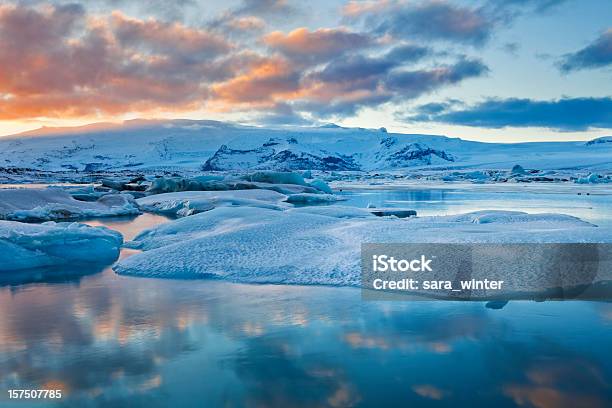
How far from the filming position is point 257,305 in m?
5.33

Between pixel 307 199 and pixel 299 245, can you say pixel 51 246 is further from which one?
pixel 307 199

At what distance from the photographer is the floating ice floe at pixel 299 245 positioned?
6.55 meters

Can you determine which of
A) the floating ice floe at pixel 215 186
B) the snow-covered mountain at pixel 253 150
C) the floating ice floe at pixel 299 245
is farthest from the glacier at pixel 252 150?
the floating ice floe at pixel 299 245

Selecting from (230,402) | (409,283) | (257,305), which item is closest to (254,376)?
(230,402)

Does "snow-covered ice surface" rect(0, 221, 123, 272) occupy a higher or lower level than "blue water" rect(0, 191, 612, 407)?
higher

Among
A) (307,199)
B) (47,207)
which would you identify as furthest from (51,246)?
(307,199)

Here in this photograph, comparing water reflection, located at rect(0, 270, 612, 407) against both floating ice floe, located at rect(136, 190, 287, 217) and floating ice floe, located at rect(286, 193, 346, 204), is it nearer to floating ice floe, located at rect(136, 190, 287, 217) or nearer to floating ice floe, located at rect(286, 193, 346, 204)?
floating ice floe, located at rect(136, 190, 287, 217)

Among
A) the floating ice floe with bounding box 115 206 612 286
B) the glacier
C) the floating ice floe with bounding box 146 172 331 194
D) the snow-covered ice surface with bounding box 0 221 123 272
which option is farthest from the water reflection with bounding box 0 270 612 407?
the glacier

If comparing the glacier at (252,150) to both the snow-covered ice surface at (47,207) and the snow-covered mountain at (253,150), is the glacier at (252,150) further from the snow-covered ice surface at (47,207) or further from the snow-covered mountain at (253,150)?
→ the snow-covered ice surface at (47,207)

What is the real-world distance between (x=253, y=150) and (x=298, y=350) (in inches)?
4341

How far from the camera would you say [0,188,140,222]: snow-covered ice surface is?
49.0ft

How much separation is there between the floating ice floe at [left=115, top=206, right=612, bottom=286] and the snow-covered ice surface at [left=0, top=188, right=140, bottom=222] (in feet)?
25.1

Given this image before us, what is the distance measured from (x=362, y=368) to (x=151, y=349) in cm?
171

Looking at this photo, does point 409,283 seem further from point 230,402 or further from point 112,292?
point 112,292
